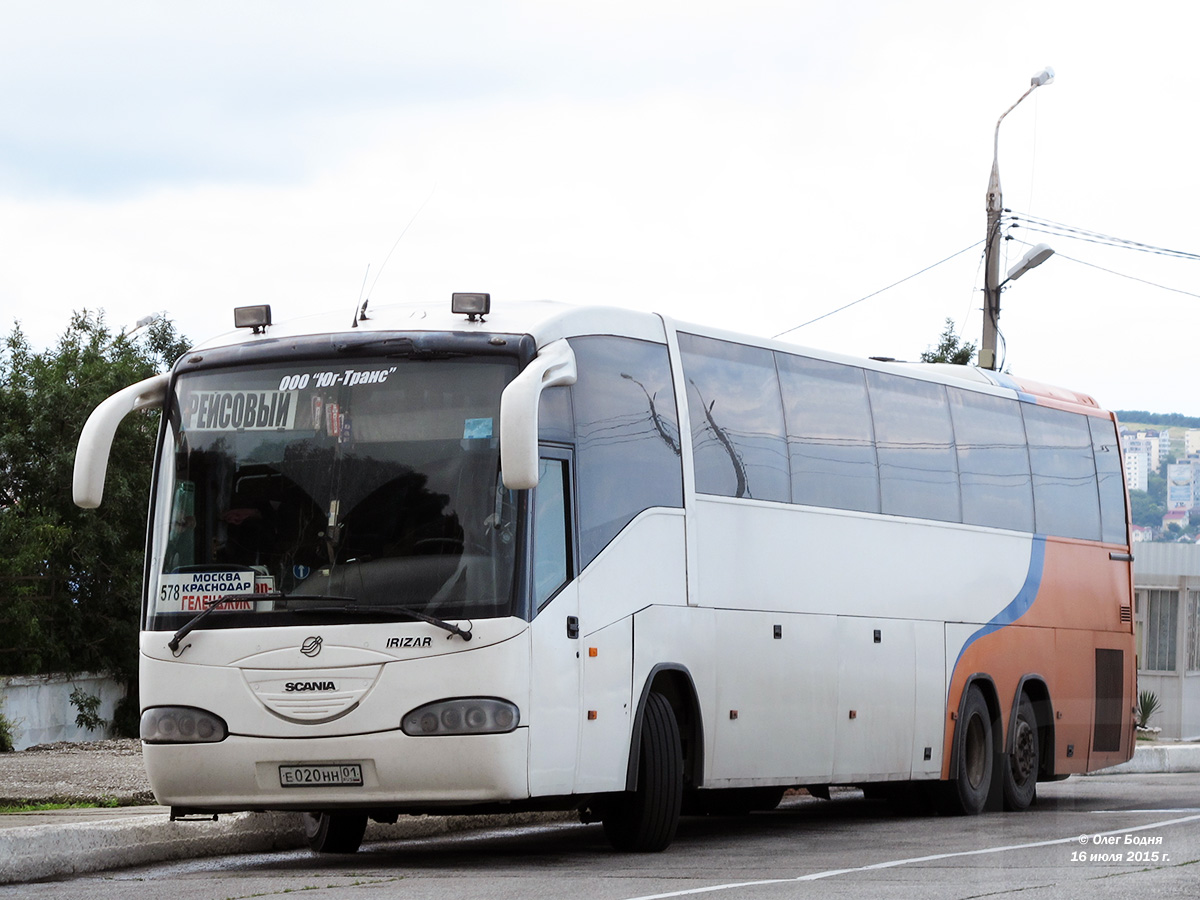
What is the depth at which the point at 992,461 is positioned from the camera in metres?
16.8

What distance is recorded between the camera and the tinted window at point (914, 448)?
15172 mm

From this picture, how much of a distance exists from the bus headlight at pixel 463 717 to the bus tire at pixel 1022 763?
7.87 m

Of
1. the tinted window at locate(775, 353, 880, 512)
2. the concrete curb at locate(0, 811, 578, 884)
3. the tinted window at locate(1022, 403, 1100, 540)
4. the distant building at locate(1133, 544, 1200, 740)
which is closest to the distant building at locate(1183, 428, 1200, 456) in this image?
the distant building at locate(1133, 544, 1200, 740)

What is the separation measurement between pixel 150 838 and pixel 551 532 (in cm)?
344

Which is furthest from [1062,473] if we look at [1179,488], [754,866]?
[1179,488]

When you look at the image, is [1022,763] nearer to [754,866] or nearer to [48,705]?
[754,866]

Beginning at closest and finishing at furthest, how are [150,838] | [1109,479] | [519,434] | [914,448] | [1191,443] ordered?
[519,434] < [150,838] < [914,448] < [1109,479] < [1191,443]

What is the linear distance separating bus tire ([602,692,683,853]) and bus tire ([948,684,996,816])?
490 cm

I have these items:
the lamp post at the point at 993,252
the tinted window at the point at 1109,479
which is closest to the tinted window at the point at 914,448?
the tinted window at the point at 1109,479

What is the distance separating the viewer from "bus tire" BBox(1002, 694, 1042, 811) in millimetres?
16797

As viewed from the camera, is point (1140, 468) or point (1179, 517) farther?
point (1140, 468)

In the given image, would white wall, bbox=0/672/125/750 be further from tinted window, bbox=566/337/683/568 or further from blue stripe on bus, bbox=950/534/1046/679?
tinted window, bbox=566/337/683/568

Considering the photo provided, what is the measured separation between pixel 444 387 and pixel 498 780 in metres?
2.34

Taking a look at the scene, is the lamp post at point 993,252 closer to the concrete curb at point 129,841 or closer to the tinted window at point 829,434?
the tinted window at point 829,434
